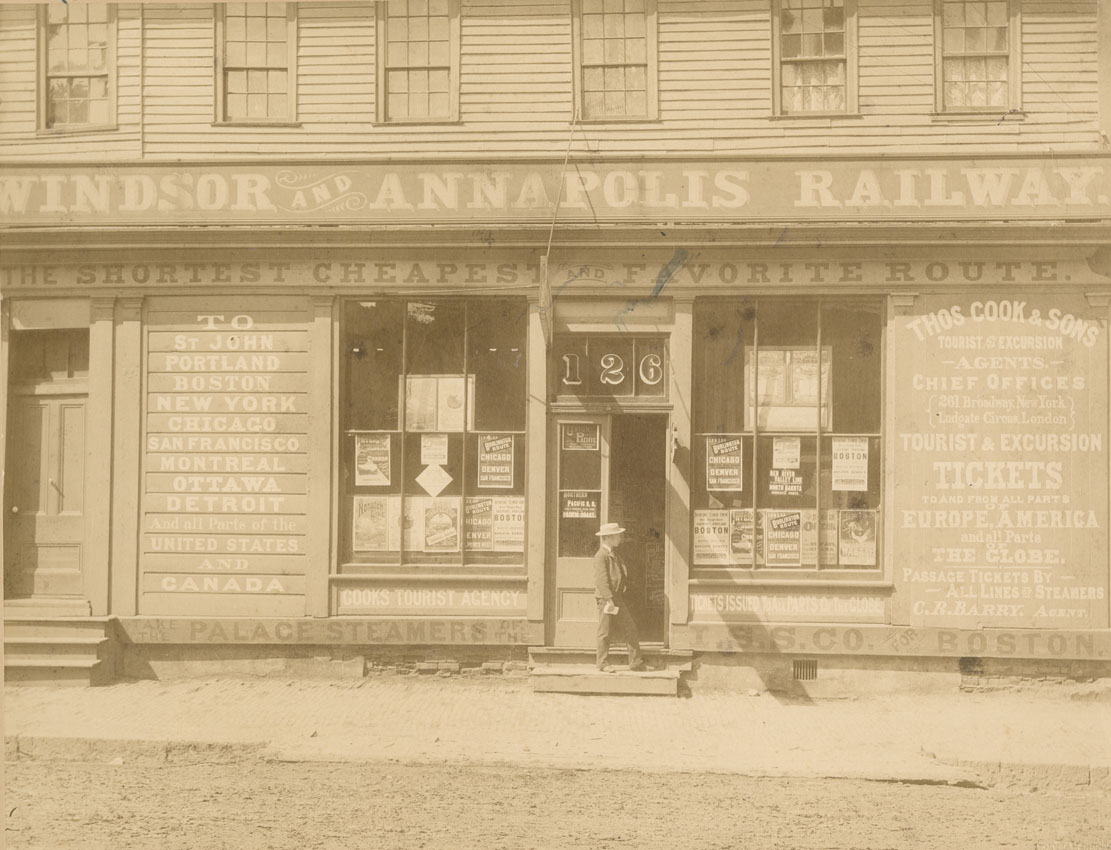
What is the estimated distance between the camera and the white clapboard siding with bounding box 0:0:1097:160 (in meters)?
9.77

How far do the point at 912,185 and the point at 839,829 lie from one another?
6.38 meters

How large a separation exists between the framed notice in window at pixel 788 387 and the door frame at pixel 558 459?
0.97m

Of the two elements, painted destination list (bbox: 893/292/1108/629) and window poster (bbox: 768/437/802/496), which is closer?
painted destination list (bbox: 893/292/1108/629)

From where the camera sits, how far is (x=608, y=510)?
10.2 metres

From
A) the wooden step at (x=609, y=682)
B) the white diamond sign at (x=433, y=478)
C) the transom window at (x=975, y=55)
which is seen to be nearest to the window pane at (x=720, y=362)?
the wooden step at (x=609, y=682)

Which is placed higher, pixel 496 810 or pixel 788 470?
pixel 788 470

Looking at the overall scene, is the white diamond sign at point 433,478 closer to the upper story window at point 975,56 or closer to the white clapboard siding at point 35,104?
the white clapboard siding at point 35,104

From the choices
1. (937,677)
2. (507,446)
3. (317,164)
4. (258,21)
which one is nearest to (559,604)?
(507,446)

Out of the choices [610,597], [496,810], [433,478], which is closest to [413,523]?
[433,478]

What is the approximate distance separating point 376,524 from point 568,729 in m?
3.20

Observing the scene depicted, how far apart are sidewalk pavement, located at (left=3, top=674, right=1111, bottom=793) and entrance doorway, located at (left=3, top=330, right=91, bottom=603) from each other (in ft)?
4.61

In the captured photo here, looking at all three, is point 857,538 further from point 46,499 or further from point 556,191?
point 46,499

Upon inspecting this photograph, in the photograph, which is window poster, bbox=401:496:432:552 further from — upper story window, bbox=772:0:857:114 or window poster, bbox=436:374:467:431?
upper story window, bbox=772:0:857:114

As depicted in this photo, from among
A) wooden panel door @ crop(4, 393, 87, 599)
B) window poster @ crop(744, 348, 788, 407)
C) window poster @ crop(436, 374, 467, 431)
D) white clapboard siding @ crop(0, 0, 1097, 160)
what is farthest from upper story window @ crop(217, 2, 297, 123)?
window poster @ crop(744, 348, 788, 407)
